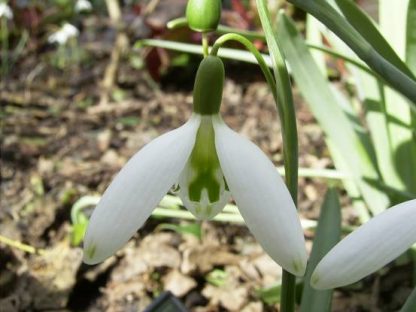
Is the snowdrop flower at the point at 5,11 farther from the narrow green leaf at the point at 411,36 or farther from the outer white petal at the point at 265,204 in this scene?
the outer white petal at the point at 265,204

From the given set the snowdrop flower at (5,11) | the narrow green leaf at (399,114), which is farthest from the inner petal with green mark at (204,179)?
Answer: the snowdrop flower at (5,11)

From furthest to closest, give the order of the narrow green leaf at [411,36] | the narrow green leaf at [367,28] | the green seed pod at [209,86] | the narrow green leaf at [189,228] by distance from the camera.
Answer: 1. the narrow green leaf at [189,228]
2. the narrow green leaf at [411,36]
3. the narrow green leaf at [367,28]
4. the green seed pod at [209,86]

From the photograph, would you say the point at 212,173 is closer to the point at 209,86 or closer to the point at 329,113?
the point at 209,86

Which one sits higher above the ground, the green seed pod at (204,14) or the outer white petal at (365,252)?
the green seed pod at (204,14)

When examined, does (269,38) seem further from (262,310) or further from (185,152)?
(262,310)

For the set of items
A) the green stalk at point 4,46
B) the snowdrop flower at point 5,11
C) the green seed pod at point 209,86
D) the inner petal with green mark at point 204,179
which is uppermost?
the green seed pod at point 209,86

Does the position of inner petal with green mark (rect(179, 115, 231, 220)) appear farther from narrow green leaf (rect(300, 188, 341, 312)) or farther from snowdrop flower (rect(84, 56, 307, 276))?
narrow green leaf (rect(300, 188, 341, 312))

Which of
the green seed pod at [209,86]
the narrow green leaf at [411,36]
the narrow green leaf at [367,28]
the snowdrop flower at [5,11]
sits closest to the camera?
the green seed pod at [209,86]
